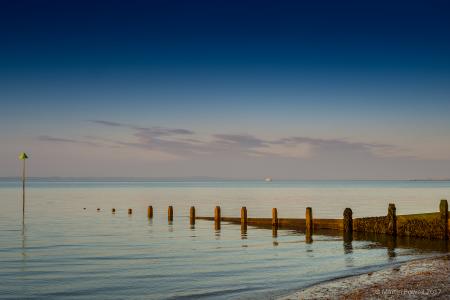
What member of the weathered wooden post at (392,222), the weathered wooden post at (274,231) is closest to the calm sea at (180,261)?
the weathered wooden post at (274,231)

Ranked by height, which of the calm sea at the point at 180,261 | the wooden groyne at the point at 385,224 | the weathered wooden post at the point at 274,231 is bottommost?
the calm sea at the point at 180,261

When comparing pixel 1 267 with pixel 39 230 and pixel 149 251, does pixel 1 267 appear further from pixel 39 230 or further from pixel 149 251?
pixel 39 230

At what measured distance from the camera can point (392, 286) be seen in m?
16.0

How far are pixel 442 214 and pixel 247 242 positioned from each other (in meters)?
12.2

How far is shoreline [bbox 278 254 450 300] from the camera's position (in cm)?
1467

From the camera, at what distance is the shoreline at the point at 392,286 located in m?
14.7

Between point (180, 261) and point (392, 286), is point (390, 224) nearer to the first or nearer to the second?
point (180, 261)

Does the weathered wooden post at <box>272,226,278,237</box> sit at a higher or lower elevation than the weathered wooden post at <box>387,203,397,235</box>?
lower

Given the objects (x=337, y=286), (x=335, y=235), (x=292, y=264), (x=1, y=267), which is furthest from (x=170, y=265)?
(x=335, y=235)

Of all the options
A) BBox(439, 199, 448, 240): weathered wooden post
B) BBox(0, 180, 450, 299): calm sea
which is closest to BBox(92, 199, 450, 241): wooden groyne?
BBox(439, 199, 448, 240): weathered wooden post

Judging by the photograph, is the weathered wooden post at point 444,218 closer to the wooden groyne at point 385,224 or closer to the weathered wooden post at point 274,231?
the wooden groyne at point 385,224

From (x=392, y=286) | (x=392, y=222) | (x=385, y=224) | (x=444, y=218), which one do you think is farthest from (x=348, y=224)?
(x=392, y=286)

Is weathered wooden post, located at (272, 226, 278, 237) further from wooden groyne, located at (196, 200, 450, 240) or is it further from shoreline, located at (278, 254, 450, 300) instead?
shoreline, located at (278, 254, 450, 300)

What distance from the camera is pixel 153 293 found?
18.0 meters
